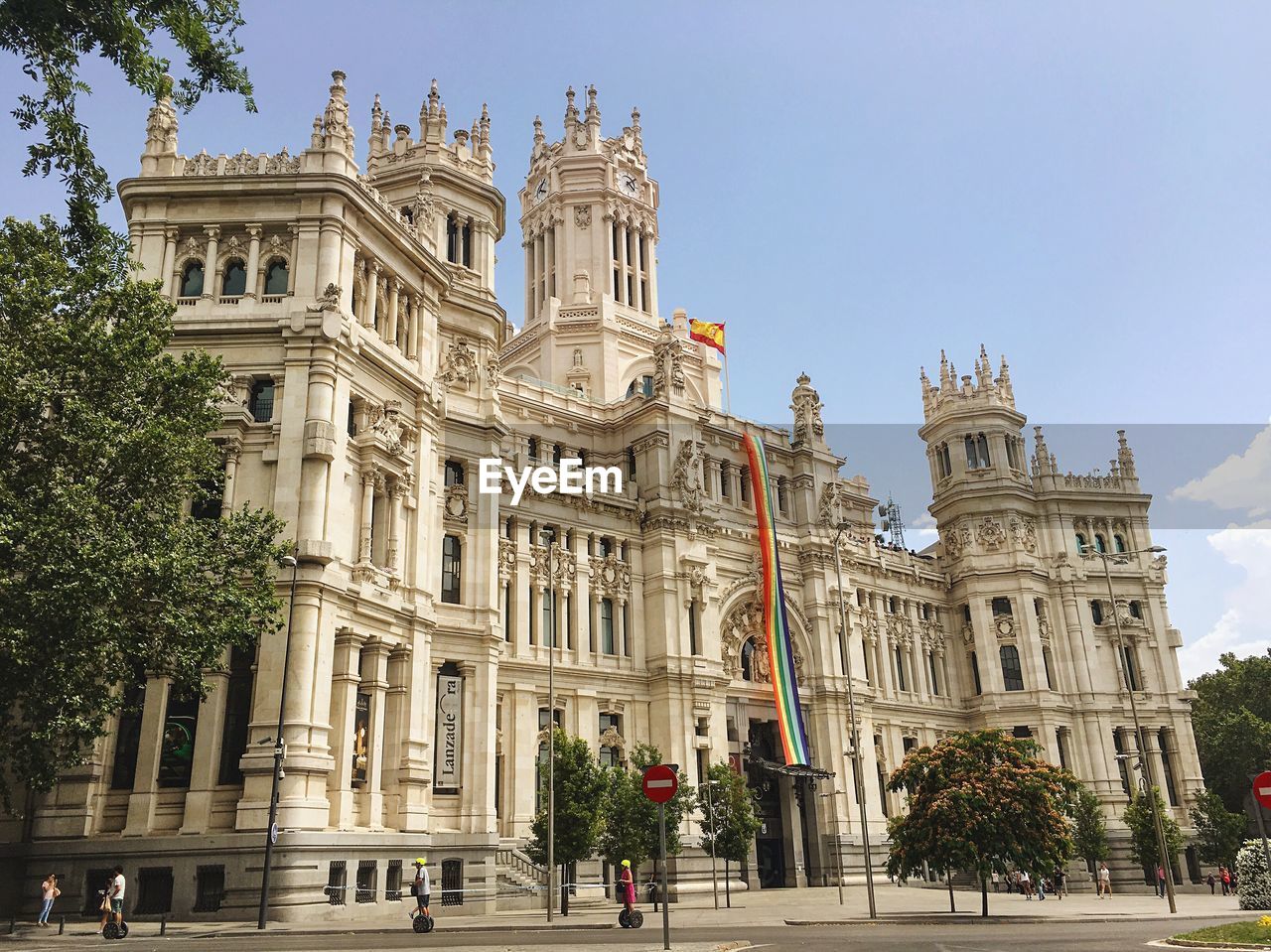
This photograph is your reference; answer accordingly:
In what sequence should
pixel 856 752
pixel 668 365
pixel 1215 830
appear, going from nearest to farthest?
pixel 856 752, pixel 668 365, pixel 1215 830

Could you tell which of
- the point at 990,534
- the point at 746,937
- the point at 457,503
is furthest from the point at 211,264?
the point at 990,534

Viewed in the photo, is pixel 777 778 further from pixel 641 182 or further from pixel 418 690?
pixel 641 182

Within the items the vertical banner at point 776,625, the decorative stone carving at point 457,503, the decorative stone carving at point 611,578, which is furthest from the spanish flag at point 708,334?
the decorative stone carving at point 457,503

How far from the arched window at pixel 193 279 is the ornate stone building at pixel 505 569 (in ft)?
0.44

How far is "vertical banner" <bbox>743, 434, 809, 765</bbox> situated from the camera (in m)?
57.0

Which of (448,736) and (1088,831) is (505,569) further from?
(1088,831)

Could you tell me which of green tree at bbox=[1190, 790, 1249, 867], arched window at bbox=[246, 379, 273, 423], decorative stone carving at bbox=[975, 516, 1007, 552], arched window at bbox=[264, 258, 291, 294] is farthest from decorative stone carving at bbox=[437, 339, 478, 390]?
green tree at bbox=[1190, 790, 1249, 867]

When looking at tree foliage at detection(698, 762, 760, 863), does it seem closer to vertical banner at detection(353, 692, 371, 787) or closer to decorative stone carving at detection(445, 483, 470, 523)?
decorative stone carving at detection(445, 483, 470, 523)

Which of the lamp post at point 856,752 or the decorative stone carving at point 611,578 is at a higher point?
the decorative stone carving at point 611,578

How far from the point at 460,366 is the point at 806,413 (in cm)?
3004

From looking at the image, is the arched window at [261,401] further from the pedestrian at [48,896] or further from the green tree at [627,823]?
the green tree at [627,823]

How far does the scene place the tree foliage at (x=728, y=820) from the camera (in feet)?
153

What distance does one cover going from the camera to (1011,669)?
75.1 m

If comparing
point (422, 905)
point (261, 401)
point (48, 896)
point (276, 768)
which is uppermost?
point (261, 401)
